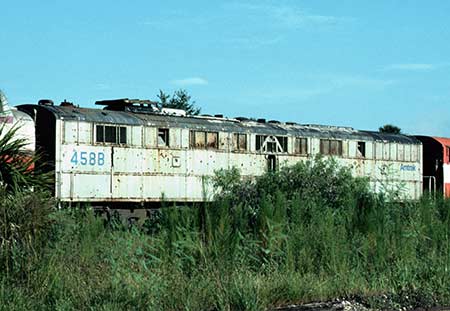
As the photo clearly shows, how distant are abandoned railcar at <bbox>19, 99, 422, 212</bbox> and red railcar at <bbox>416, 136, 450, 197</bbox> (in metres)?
7.86

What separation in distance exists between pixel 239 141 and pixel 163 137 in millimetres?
3254

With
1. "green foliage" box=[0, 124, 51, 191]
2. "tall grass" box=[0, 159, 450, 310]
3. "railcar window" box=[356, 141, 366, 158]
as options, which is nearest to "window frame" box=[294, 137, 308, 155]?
"railcar window" box=[356, 141, 366, 158]

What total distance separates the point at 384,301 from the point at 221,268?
2.33 m

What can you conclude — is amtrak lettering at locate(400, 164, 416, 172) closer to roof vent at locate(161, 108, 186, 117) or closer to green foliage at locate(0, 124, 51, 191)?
roof vent at locate(161, 108, 186, 117)

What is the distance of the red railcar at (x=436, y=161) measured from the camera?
122 feet

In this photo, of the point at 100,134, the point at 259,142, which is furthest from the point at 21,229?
the point at 259,142

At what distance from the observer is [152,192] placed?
82.2ft

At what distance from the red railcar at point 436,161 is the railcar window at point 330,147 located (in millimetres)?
7287

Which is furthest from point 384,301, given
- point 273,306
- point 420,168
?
point 420,168

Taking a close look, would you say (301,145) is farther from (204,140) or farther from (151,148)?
(151,148)

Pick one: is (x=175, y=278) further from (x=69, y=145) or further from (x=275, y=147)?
(x=275, y=147)

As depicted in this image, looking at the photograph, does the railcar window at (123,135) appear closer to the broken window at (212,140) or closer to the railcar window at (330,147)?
the broken window at (212,140)

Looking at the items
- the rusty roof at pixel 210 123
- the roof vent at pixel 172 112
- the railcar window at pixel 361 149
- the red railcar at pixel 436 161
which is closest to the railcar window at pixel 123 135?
the rusty roof at pixel 210 123

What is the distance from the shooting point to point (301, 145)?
2998cm
